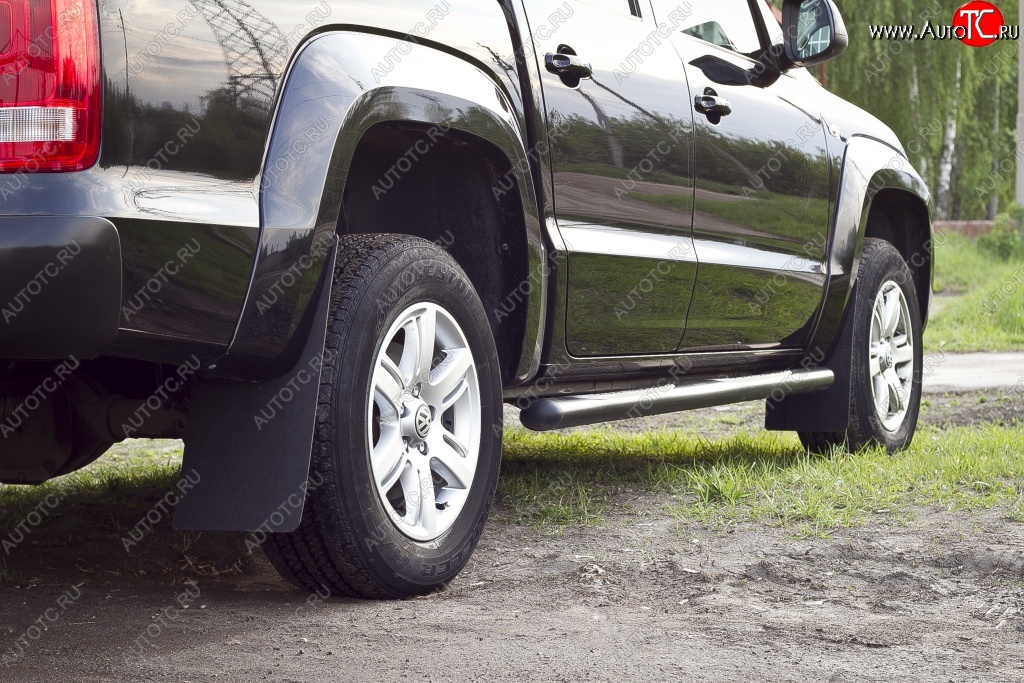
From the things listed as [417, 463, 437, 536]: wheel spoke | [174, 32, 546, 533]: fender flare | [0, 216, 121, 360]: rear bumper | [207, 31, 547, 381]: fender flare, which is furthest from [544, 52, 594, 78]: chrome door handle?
[0, 216, 121, 360]: rear bumper

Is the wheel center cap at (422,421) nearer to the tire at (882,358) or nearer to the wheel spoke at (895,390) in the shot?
the tire at (882,358)

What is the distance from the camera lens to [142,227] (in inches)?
82.1

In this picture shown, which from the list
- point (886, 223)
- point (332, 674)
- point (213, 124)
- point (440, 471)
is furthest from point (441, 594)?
point (886, 223)

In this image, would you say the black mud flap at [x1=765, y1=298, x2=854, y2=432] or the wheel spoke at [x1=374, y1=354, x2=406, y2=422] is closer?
the wheel spoke at [x1=374, y1=354, x2=406, y2=422]

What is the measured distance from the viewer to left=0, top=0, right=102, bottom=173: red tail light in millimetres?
2037

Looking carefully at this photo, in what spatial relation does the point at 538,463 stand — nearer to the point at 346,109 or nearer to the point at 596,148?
the point at 596,148

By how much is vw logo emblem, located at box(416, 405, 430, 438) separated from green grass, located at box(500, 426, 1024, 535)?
2.83ft

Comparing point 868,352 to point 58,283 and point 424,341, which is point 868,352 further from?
point 58,283

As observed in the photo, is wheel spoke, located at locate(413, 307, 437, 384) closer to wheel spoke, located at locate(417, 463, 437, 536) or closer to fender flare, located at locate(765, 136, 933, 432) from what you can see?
wheel spoke, located at locate(417, 463, 437, 536)

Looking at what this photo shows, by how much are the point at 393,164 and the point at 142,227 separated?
947 millimetres

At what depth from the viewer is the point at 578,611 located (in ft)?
8.75

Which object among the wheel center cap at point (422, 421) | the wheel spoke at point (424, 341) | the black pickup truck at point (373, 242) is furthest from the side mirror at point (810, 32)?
the wheel center cap at point (422, 421)

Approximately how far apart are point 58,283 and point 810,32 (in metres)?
3.15

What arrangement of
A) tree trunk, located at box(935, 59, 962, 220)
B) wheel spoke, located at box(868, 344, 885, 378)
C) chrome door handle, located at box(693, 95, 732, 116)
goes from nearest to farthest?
chrome door handle, located at box(693, 95, 732, 116)
wheel spoke, located at box(868, 344, 885, 378)
tree trunk, located at box(935, 59, 962, 220)
